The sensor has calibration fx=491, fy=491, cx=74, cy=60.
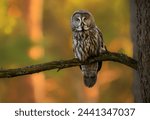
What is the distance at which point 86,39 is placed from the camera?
2635mm

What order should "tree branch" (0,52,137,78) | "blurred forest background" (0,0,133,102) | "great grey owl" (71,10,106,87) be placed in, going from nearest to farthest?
1. "tree branch" (0,52,137,78)
2. "great grey owl" (71,10,106,87)
3. "blurred forest background" (0,0,133,102)

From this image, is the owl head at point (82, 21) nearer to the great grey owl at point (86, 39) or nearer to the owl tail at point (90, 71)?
the great grey owl at point (86, 39)

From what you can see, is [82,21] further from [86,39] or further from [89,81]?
[89,81]

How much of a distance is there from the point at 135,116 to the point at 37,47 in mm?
2233

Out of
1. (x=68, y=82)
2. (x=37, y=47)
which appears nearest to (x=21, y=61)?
(x=37, y=47)

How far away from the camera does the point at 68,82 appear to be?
15.4 feet

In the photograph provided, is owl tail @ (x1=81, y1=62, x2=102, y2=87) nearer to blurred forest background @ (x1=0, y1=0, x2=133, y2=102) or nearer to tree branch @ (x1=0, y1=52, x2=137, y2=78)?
tree branch @ (x1=0, y1=52, x2=137, y2=78)

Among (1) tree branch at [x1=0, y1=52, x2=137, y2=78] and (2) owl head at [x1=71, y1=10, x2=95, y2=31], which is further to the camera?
(2) owl head at [x1=71, y1=10, x2=95, y2=31]

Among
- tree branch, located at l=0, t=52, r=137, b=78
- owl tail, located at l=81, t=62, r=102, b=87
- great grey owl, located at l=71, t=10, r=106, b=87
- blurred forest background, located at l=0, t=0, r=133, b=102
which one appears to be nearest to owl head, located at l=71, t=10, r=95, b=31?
great grey owl, located at l=71, t=10, r=106, b=87

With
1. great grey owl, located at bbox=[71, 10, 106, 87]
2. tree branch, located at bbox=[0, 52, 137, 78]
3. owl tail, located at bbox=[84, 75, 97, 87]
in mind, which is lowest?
owl tail, located at bbox=[84, 75, 97, 87]

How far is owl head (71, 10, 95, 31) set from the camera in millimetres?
A: 2633

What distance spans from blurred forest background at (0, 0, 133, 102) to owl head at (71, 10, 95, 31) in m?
1.28

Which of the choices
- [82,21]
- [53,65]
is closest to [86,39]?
[82,21]

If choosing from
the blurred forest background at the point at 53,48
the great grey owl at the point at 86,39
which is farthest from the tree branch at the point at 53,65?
the blurred forest background at the point at 53,48
